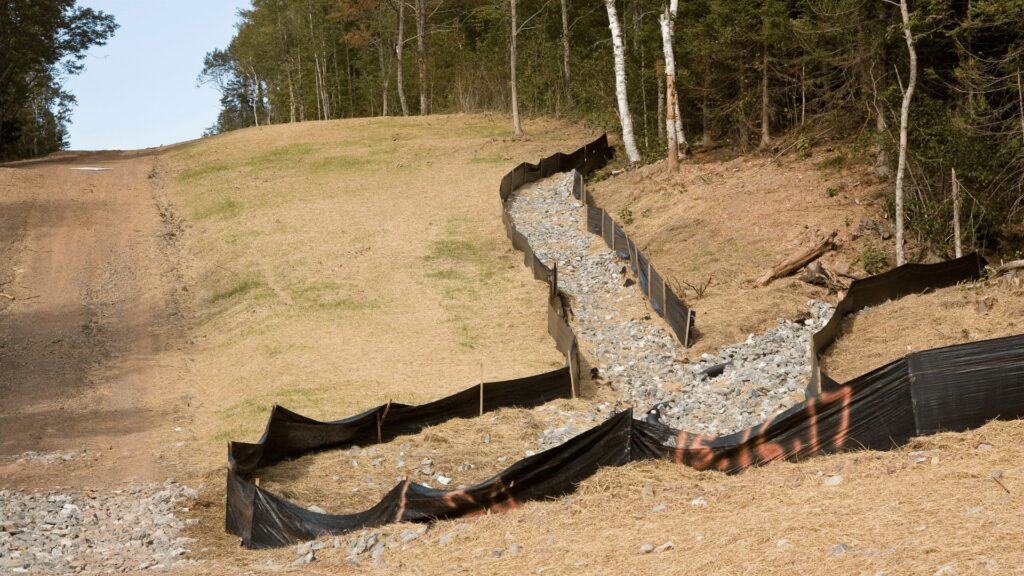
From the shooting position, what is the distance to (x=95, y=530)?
1164cm

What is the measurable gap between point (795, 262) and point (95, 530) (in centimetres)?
1536

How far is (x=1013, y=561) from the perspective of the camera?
6.50 meters

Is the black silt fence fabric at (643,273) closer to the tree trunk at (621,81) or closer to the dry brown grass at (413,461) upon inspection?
the dry brown grass at (413,461)

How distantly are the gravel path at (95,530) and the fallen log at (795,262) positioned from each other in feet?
43.7

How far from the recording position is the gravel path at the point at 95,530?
10469 mm

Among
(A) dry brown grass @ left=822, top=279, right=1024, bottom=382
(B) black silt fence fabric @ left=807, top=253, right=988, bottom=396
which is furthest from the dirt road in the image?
(B) black silt fence fabric @ left=807, top=253, right=988, bottom=396

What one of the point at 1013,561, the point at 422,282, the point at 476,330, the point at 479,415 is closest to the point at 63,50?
the point at 422,282

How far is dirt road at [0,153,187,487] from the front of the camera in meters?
15.5

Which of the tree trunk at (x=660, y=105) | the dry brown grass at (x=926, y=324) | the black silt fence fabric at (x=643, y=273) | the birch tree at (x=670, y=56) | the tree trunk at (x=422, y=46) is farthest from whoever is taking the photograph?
the tree trunk at (x=422, y=46)

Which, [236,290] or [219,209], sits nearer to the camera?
[236,290]

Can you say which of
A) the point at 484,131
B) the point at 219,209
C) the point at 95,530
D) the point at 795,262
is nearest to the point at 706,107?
the point at 795,262

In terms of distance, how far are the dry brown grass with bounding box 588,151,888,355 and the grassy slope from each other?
0.09m

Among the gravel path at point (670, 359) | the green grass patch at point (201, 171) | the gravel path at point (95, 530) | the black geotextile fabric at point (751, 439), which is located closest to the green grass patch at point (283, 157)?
the green grass patch at point (201, 171)

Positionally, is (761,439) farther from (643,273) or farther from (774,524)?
(643,273)
